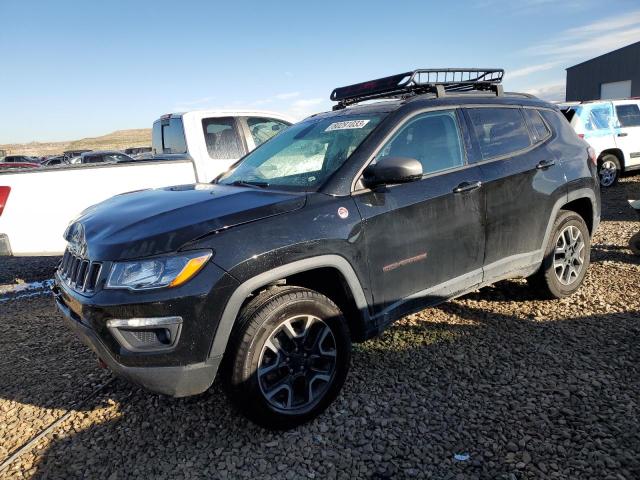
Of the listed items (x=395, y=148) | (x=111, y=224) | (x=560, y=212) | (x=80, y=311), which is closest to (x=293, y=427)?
(x=80, y=311)

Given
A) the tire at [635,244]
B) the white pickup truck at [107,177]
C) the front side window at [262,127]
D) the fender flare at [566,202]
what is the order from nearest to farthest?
the fender flare at [566,202]
the white pickup truck at [107,177]
the tire at [635,244]
the front side window at [262,127]

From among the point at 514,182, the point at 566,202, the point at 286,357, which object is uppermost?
the point at 514,182

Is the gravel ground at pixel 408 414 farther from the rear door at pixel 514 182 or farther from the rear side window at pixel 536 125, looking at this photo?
the rear side window at pixel 536 125

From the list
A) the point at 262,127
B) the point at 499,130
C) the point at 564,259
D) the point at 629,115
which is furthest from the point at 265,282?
the point at 629,115

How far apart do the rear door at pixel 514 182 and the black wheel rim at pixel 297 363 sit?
1.52 metres

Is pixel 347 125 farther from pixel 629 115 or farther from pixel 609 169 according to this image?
pixel 629 115

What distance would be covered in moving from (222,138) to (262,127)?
667 millimetres

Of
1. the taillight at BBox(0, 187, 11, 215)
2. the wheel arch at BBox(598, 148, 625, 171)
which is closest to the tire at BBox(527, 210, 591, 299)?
the taillight at BBox(0, 187, 11, 215)

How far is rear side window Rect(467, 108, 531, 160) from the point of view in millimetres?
3691

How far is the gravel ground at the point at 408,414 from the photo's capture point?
250cm

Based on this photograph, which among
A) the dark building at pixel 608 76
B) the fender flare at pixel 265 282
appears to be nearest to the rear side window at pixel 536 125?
the fender flare at pixel 265 282

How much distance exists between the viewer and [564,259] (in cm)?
435

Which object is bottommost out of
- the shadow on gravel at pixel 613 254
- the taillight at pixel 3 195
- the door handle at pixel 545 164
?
the shadow on gravel at pixel 613 254

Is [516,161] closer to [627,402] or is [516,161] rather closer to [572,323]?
[572,323]
